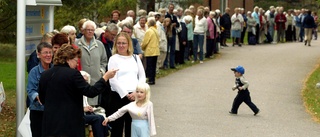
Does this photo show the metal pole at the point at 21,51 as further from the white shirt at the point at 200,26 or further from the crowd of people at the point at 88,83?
the white shirt at the point at 200,26

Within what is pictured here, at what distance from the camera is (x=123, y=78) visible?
1067 cm

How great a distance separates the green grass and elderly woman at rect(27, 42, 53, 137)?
6.92 metres

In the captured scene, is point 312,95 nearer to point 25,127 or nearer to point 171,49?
point 171,49

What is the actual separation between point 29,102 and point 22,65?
2.01ft

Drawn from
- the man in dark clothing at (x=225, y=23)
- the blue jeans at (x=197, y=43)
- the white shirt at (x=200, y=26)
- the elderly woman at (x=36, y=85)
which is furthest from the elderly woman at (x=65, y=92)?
the man in dark clothing at (x=225, y=23)

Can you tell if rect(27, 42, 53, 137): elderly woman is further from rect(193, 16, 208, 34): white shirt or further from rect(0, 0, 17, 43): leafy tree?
rect(193, 16, 208, 34): white shirt

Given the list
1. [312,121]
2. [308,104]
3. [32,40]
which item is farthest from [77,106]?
[308,104]

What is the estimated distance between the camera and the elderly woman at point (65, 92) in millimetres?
8461

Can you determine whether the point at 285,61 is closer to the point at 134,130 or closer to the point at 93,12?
the point at 93,12

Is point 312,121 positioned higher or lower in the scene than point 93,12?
lower

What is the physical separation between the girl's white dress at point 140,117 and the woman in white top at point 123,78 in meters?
0.20

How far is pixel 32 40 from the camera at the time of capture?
11.5 m

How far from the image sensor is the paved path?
13605mm

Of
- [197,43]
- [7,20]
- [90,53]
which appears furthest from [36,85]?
[197,43]
